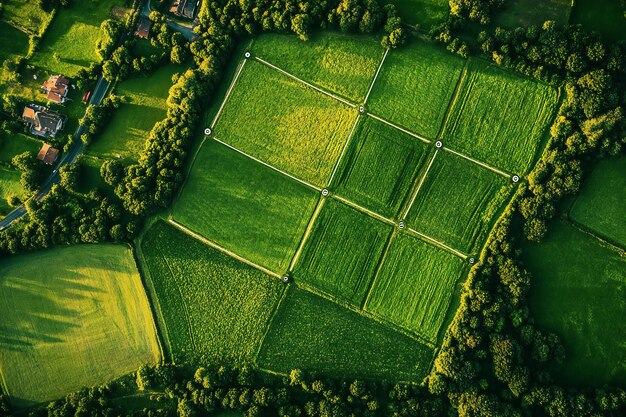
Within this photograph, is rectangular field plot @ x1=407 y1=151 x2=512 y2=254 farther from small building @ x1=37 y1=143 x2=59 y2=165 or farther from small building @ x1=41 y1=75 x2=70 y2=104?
small building @ x1=41 y1=75 x2=70 y2=104

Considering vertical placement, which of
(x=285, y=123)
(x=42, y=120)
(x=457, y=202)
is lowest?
(x=42, y=120)

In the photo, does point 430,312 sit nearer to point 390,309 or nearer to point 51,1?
point 390,309

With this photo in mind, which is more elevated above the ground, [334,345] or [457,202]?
[457,202]

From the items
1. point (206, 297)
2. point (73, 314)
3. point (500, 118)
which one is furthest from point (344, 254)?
point (73, 314)

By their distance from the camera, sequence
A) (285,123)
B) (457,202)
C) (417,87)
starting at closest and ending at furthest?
(457,202), (417,87), (285,123)

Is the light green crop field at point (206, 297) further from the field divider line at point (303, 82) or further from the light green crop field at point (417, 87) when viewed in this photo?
the light green crop field at point (417, 87)

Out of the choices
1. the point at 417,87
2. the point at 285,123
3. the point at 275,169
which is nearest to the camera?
the point at 417,87

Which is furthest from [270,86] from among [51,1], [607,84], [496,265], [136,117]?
[607,84]

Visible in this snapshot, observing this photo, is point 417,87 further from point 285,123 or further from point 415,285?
point 415,285
